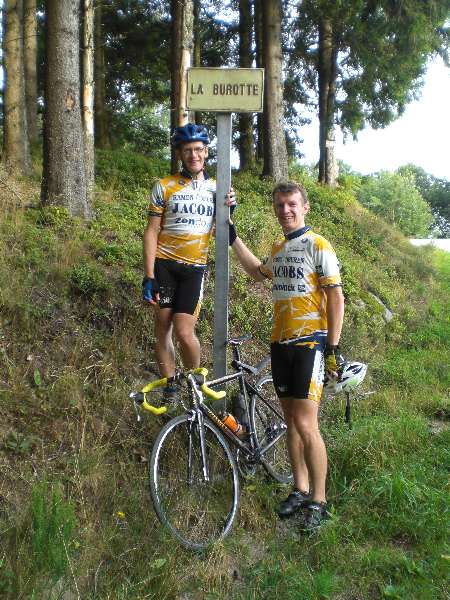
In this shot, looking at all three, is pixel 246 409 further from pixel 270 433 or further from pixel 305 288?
pixel 305 288

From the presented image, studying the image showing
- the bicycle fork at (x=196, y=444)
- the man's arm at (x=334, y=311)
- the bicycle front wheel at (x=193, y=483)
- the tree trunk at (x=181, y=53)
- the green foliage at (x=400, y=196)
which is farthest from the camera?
the green foliage at (x=400, y=196)

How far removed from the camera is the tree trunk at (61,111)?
7.65 metres

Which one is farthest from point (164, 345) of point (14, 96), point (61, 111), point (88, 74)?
point (14, 96)

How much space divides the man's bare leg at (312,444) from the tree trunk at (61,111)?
454cm

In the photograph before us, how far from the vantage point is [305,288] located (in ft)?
13.9

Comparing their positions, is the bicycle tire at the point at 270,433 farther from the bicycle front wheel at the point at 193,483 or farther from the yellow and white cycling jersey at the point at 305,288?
the yellow and white cycling jersey at the point at 305,288

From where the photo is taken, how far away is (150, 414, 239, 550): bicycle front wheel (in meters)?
3.83

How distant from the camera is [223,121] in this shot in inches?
182

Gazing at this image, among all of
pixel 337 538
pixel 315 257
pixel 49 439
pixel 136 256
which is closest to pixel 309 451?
pixel 337 538

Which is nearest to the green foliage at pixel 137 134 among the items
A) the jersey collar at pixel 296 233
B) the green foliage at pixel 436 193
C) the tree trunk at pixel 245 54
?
the tree trunk at pixel 245 54

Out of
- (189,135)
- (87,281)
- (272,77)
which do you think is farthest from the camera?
(272,77)

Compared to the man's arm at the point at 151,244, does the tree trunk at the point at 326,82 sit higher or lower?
higher

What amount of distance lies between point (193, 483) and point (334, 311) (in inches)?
57.7

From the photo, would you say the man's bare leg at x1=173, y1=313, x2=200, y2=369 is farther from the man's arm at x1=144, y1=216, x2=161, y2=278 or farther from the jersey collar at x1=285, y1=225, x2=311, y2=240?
the jersey collar at x1=285, y1=225, x2=311, y2=240
